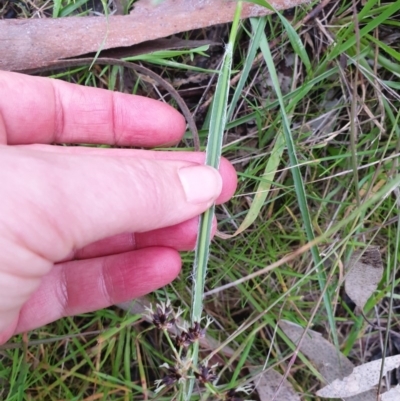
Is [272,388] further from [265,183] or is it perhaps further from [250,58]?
[250,58]

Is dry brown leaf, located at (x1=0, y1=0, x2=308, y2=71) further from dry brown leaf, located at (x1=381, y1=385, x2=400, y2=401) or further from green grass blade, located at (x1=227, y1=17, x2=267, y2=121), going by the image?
dry brown leaf, located at (x1=381, y1=385, x2=400, y2=401)

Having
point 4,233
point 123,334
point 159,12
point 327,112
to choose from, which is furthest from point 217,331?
point 159,12

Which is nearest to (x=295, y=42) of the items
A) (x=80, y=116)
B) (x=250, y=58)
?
(x=250, y=58)

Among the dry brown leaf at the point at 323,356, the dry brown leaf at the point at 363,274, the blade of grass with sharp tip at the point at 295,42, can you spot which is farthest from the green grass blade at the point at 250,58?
the dry brown leaf at the point at 323,356

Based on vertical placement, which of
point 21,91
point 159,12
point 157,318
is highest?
point 159,12

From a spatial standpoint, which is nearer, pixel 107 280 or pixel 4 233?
pixel 4 233

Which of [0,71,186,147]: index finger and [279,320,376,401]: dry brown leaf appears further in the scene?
[279,320,376,401]: dry brown leaf

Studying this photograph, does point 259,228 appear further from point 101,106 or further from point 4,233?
point 4,233

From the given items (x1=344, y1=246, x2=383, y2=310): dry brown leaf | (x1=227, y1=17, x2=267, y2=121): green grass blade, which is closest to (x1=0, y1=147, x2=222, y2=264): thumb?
(x1=227, y1=17, x2=267, y2=121): green grass blade
